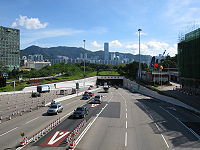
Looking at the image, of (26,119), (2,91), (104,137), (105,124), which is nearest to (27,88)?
(2,91)

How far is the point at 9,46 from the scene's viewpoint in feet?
547

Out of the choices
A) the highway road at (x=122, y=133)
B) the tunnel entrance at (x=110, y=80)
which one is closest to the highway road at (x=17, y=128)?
the highway road at (x=122, y=133)

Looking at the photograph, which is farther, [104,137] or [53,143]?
[104,137]

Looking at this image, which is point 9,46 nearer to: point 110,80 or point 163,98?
point 110,80

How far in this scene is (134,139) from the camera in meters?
17.7

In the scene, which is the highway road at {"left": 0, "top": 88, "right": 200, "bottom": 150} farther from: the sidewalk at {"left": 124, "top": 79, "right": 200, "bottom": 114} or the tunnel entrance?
the tunnel entrance

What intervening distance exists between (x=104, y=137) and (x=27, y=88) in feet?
167

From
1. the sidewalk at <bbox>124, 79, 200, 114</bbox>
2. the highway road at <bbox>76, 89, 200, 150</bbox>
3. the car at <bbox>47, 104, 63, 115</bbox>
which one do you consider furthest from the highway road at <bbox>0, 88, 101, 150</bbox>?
the sidewalk at <bbox>124, 79, 200, 114</bbox>

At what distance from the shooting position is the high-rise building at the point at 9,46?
528 feet

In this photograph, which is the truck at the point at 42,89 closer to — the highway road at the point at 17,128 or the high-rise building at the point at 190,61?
the highway road at the point at 17,128

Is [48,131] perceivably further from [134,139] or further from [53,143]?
[134,139]

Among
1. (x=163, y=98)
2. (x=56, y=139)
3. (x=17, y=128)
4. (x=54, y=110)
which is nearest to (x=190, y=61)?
(x=163, y=98)

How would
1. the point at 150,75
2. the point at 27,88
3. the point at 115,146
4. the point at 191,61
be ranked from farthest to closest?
the point at 150,75 < the point at 27,88 < the point at 191,61 < the point at 115,146

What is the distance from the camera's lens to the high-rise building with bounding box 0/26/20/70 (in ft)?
528
